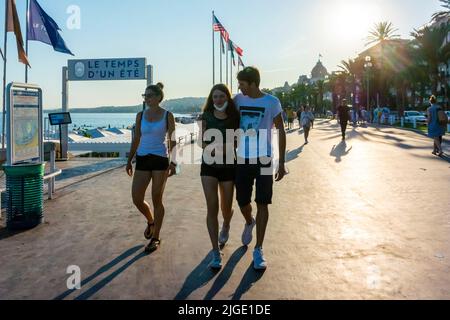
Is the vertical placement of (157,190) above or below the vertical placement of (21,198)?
above

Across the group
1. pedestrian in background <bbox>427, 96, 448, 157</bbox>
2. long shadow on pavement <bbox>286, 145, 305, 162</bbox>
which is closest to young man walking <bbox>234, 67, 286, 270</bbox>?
long shadow on pavement <bbox>286, 145, 305, 162</bbox>

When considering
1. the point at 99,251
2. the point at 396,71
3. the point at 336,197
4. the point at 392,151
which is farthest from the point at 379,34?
the point at 99,251

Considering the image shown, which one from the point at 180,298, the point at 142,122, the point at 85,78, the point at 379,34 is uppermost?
the point at 379,34

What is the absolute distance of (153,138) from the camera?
15.5 feet

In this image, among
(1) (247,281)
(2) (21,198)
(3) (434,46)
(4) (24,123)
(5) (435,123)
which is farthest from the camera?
(3) (434,46)

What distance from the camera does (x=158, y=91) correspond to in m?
4.81

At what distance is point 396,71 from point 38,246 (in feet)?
180

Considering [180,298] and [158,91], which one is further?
[158,91]

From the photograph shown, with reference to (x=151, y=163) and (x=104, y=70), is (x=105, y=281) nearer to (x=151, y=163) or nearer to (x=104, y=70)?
(x=151, y=163)

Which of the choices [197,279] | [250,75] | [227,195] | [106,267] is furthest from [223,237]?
[250,75]

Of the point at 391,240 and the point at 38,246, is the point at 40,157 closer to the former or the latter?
the point at 38,246

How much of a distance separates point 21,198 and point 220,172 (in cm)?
291

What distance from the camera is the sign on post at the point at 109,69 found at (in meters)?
14.5

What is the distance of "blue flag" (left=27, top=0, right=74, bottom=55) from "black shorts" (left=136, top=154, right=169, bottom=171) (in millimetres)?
8592
